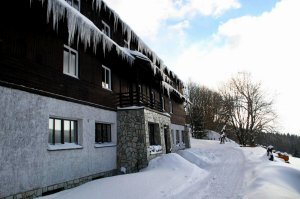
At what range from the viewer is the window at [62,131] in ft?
28.7

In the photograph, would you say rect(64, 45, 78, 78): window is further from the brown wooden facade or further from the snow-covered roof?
the snow-covered roof

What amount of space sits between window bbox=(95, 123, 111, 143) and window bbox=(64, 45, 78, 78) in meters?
2.85

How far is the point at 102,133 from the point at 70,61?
3877 millimetres

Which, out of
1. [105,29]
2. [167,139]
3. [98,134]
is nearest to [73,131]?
[98,134]

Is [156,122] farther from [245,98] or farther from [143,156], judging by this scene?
[245,98]

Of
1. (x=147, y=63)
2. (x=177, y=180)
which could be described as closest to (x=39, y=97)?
(x=177, y=180)

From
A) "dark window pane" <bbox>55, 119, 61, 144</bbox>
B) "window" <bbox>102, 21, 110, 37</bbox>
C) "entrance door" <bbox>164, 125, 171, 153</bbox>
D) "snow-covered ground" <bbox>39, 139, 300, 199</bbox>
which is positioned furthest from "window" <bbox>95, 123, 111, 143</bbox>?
"entrance door" <bbox>164, 125, 171, 153</bbox>

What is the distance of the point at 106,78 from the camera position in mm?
13328

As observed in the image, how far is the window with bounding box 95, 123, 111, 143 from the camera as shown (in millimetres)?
11771

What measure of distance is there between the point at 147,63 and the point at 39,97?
7.32 metres

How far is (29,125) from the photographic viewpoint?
24.8ft

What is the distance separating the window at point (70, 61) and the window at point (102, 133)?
9.34 ft

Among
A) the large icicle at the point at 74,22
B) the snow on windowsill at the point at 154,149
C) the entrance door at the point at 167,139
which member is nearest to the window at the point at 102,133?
the snow on windowsill at the point at 154,149

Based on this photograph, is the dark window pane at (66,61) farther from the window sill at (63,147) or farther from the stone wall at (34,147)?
the window sill at (63,147)
